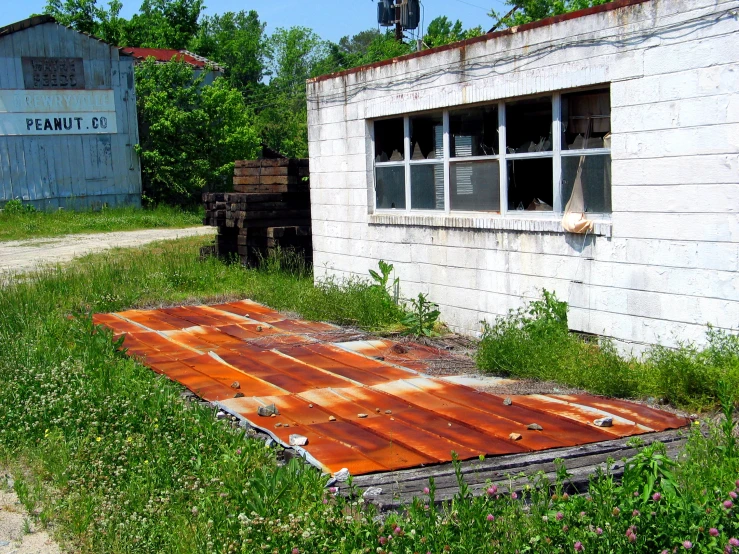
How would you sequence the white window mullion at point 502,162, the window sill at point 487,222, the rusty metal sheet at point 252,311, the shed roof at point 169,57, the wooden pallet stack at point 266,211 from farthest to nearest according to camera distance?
1. the shed roof at point 169,57
2. the wooden pallet stack at point 266,211
3. the rusty metal sheet at point 252,311
4. the white window mullion at point 502,162
5. the window sill at point 487,222

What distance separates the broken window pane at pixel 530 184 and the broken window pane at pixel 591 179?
0.68ft

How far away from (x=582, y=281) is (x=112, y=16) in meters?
32.2

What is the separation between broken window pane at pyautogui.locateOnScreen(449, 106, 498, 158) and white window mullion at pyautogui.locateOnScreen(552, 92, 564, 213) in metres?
0.99

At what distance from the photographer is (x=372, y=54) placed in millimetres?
58312

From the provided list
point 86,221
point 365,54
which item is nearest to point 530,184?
point 86,221

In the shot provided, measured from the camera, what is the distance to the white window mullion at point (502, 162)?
30.0 ft

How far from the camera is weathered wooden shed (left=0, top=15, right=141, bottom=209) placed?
2412 cm

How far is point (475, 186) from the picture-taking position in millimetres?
9695

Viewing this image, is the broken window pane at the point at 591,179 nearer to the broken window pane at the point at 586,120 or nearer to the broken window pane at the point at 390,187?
the broken window pane at the point at 586,120

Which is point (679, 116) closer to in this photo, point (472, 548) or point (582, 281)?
point (582, 281)

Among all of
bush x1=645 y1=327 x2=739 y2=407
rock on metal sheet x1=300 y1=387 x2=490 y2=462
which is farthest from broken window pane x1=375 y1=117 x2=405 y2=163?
bush x1=645 y1=327 x2=739 y2=407

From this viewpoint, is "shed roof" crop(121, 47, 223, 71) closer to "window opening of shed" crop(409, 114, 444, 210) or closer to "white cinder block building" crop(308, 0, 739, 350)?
"white cinder block building" crop(308, 0, 739, 350)

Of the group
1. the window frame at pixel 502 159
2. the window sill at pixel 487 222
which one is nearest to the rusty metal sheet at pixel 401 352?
the window sill at pixel 487 222

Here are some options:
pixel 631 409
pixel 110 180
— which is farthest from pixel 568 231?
pixel 110 180
